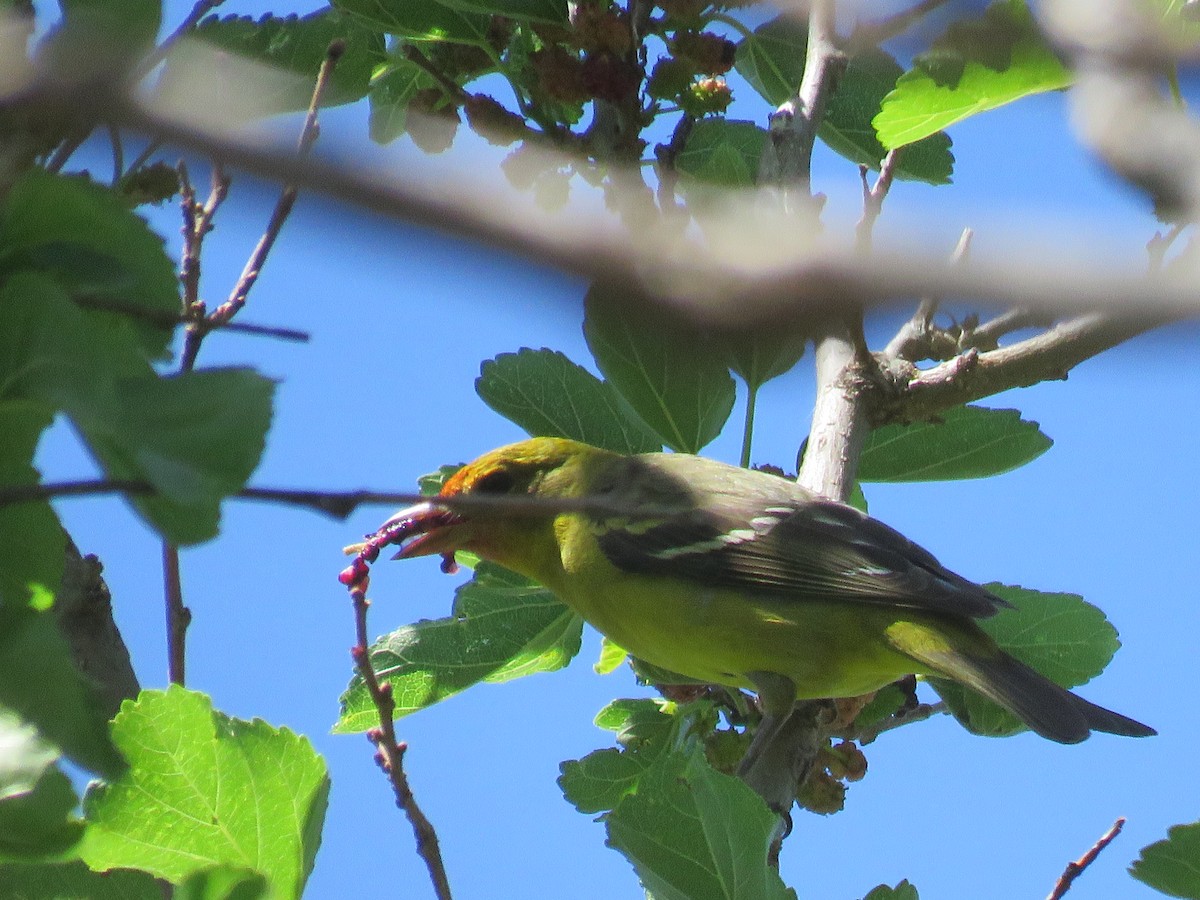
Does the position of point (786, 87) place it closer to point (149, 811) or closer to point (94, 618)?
point (94, 618)

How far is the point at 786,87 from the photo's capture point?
14.6 ft

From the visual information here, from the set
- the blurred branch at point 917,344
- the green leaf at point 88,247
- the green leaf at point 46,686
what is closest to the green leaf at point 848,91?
the blurred branch at point 917,344

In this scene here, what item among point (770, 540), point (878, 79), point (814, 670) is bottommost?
point (814, 670)

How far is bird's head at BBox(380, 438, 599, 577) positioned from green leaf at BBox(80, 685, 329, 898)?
1.52 metres

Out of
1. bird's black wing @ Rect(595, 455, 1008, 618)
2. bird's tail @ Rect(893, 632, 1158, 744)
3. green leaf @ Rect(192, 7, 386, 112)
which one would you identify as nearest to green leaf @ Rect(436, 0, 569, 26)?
green leaf @ Rect(192, 7, 386, 112)

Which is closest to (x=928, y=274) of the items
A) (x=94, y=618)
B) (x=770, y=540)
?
(x=94, y=618)

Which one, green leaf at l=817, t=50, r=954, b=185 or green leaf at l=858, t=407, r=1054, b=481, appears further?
green leaf at l=817, t=50, r=954, b=185

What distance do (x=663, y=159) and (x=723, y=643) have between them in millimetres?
1546

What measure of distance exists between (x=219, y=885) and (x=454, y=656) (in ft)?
5.57

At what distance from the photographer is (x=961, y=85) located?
2590mm

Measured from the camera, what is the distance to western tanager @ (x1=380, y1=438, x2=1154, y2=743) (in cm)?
387

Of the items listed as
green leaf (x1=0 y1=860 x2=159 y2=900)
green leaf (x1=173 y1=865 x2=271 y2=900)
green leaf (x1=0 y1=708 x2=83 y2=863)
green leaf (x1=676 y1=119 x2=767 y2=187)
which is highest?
green leaf (x1=676 y1=119 x2=767 y2=187)

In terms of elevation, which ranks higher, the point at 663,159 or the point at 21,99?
the point at 663,159

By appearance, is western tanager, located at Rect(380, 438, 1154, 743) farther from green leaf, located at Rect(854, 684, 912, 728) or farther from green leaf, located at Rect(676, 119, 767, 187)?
green leaf, located at Rect(676, 119, 767, 187)
